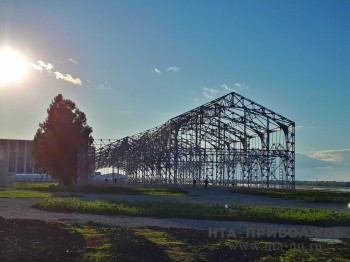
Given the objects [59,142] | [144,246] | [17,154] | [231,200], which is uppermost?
[17,154]

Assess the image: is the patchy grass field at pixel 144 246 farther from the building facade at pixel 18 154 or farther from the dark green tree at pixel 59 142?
the building facade at pixel 18 154

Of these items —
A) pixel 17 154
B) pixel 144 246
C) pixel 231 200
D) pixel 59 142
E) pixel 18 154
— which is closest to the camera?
pixel 144 246

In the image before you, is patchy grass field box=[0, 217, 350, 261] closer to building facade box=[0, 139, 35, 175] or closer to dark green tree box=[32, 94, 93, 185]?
dark green tree box=[32, 94, 93, 185]

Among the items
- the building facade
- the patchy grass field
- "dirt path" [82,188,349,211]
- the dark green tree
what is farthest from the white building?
the patchy grass field

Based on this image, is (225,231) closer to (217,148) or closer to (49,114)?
(49,114)

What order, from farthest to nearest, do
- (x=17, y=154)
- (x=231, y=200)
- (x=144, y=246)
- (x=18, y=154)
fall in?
1. (x=18, y=154)
2. (x=17, y=154)
3. (x=231, y=200)
4. (x=144, y=246)

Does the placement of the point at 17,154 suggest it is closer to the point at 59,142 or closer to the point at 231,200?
the point at 59,142

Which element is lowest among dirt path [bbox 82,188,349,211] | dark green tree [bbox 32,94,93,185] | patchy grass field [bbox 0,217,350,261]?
dirt path [bbox 82,188,349,211]

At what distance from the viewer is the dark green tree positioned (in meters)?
60.7

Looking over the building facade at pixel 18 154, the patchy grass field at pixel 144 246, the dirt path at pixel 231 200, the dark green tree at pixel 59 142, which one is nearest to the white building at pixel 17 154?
the building facade at pixel 18 154

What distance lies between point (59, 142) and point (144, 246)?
50370 mm

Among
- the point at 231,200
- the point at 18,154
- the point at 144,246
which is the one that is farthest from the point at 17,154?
the point at 144,246

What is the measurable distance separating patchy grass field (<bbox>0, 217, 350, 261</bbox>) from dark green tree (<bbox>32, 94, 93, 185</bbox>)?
45368mm

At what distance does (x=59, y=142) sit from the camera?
61.1 m
